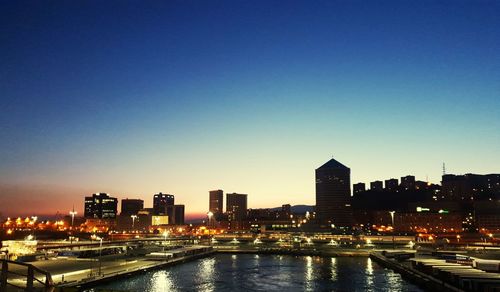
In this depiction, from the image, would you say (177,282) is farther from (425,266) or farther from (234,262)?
(425,266)

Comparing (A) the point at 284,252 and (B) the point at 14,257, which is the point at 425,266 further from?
(B) the point at 14,257

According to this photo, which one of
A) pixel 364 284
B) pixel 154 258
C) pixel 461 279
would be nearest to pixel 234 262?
pixel 154 258

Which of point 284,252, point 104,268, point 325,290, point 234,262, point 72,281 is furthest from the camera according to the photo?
point 284,252

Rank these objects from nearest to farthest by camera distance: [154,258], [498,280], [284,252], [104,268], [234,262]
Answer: [498,280], [104,268], [154,258], [234,262], [284,252]

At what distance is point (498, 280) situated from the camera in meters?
51.1

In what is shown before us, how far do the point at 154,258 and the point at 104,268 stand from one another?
21464 millimetres

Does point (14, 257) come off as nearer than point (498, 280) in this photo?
No

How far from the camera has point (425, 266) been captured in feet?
231

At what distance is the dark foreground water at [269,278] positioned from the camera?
6369 cm

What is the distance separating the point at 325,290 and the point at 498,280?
22215 millimetres

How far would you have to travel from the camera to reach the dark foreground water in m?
63.7

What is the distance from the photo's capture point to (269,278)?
74.4 metres

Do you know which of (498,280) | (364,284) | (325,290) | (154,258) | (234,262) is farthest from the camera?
(234,262)

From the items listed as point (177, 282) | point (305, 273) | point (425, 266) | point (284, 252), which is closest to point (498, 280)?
point (425, 266)
